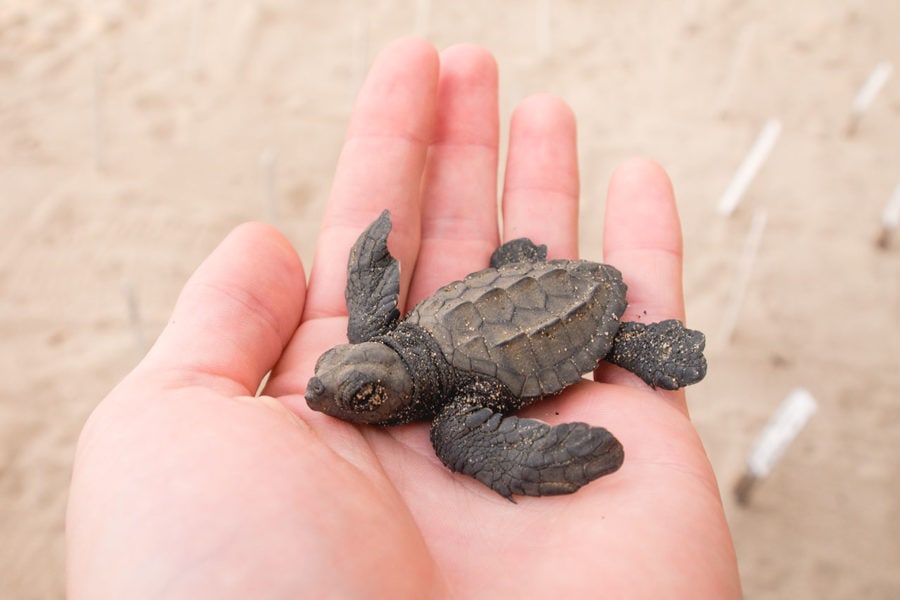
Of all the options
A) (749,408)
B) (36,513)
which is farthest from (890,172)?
(36,513)

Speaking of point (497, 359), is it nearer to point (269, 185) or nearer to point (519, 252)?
point (519, 252)

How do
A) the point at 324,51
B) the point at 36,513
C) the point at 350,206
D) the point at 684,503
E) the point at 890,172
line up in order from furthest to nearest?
the point at 324,51 < the point at 890,172 < the point at 36,513 < the point at 350,206 < the point at 684,503

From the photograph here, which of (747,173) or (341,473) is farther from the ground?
(341,473)

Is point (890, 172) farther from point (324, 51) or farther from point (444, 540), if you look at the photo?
point (444, 540)

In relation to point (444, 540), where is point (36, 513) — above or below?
below

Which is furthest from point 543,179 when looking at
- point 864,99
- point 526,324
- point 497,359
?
point 864,99

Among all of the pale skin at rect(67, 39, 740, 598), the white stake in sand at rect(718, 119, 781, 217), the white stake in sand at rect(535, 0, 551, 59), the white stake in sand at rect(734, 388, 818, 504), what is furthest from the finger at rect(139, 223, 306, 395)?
the white stake in sand at rect(535, 0, 551, 59)
